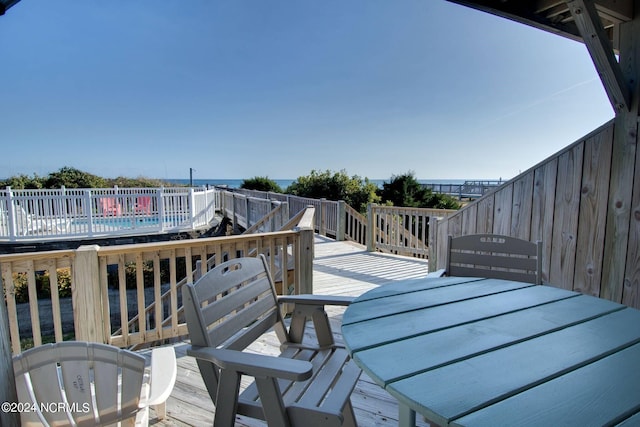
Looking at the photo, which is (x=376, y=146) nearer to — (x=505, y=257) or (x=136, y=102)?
(x=136, y=102)

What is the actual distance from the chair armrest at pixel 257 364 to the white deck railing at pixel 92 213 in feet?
33.0

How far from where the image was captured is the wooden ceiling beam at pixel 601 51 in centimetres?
192

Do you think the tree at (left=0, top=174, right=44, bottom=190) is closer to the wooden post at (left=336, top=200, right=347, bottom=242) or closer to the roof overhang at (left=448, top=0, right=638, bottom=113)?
the wooden post at (left=336, top=200, right=347, bottom=242)

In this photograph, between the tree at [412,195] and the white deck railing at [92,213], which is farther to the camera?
the tree at [412,195]

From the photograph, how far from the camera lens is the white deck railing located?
8.67 metres

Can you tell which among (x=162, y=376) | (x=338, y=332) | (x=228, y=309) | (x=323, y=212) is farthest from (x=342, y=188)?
(x=162, y=376)

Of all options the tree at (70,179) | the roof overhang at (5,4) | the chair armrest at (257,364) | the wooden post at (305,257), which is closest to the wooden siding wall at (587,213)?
the wooden post at (305,257)

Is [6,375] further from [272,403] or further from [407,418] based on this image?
[407,418]

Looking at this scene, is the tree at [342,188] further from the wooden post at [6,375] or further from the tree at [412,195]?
the wooden post at [6,375]

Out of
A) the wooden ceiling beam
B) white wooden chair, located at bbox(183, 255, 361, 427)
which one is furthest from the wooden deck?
the wooden ceiling beam

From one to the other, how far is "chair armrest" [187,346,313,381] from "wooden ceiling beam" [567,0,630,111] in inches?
101

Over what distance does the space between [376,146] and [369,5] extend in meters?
17.1

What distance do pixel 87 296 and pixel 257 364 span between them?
1973 millimetres

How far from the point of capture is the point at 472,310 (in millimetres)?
1279
